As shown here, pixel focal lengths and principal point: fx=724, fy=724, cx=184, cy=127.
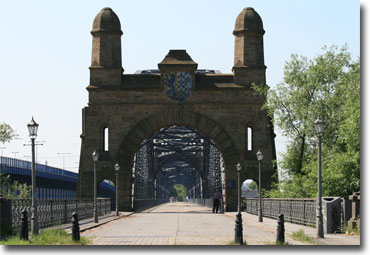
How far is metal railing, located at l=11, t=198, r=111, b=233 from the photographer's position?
27531 millimetres

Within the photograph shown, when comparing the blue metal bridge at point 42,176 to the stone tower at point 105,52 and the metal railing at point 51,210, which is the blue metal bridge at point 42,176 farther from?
the metal railing at point 51,210

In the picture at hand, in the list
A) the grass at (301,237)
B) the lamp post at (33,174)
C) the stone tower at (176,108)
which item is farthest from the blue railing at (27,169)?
the grass at (301,237)

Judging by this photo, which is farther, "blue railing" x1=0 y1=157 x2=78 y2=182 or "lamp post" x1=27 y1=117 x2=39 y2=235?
"blue railing" x1=0 y1=157 x2=78 y2=182

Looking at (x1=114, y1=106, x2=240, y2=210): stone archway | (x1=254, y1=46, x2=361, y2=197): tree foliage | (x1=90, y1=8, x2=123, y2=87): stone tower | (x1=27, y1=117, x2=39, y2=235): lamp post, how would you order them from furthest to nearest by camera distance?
(x1=90, y1=8, x2=123, y2=87): stone tower < (x1=114, y1=106, x2=240, y2=210): stone archway < (x1=254, y1=46, x2=361, y2=197): tree foliage < (x1=27, y1=117, x2=39, y2=235): lamp post

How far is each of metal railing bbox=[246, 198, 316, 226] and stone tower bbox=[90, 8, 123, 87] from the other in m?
18.5

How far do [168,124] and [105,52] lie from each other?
800cm

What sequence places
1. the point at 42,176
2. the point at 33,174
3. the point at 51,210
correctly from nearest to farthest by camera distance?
1. the point at 33,174
2. the point at 51,210
3. the point at 42,176

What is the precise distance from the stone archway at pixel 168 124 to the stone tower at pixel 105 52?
438cm

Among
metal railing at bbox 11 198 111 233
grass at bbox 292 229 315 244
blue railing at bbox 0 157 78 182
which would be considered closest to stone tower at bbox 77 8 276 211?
blue railing at bbox 0 157 78 182

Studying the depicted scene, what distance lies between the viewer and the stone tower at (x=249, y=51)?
5975cm

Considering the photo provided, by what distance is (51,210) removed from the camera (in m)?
34.0

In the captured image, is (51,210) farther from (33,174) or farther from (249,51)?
(249,51)

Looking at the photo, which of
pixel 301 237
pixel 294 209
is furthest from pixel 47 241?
pixel 294 209

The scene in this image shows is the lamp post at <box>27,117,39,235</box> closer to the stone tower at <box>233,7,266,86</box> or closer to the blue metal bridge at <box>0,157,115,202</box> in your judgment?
the blue metal bridge at <box>0,157,115,202</box>
